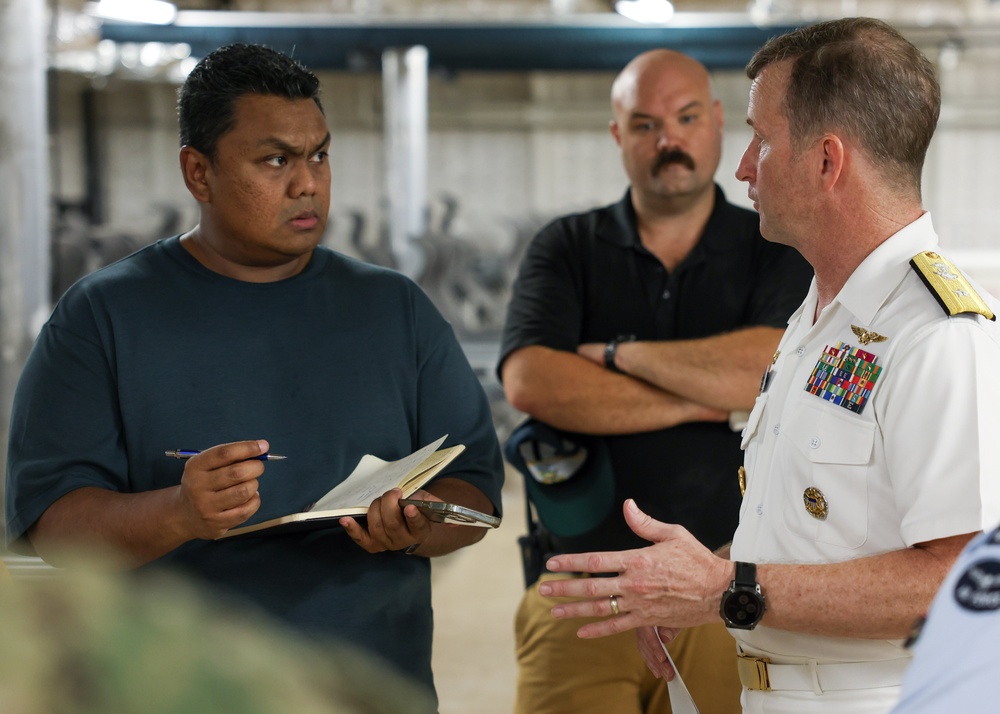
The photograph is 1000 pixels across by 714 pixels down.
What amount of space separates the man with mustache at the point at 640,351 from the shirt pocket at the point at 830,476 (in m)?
0.89

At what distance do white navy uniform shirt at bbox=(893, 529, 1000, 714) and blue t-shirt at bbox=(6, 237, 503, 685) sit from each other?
48.8 inches

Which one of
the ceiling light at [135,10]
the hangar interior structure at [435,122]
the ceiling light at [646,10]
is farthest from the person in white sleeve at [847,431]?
the ceiling light at [646,10]

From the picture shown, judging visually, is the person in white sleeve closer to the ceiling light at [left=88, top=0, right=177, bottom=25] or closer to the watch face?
the watch face

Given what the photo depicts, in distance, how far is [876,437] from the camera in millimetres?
1438

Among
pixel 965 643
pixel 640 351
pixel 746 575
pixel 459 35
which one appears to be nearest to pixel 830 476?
pixel 746 575

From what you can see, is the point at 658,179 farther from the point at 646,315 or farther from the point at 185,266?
the point at 185,266

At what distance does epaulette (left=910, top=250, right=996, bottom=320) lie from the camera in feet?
4.51

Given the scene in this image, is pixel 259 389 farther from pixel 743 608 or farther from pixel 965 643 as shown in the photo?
pixel 965 643

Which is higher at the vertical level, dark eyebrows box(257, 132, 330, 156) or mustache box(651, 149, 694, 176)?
dark eyebrows box(257, 132, 330, 156)

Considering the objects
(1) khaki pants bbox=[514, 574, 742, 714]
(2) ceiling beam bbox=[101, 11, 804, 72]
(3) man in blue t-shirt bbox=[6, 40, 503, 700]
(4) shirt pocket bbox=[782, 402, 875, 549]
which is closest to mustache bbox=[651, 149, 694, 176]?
(3) man in blue t-shirt bbox=[6, 40, 503, 700]

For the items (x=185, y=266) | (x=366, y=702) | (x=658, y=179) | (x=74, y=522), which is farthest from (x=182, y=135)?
(x=366, y=702)

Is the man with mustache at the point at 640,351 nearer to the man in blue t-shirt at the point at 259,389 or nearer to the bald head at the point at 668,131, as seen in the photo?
the bald head at the point at 668,131

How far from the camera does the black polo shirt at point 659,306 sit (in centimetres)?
255

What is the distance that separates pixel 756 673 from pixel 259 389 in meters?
1.00
